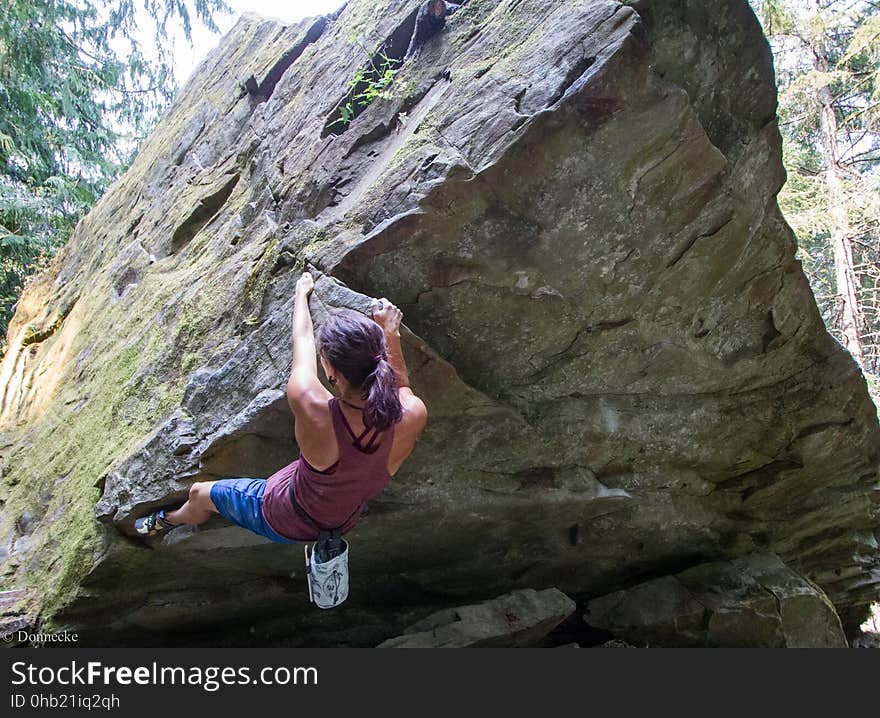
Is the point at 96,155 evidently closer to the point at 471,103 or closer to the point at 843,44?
the point at 471,103

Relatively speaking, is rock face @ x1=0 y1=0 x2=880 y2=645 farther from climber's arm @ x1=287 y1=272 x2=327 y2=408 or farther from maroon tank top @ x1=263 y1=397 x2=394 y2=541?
maroon tank top @ x1=263 y1=397 x2=394 y2=541

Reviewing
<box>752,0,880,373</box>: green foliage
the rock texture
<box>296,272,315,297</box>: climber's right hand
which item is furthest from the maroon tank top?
<box>752,0,880,373</box>: green foliage

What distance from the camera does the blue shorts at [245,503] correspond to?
3.40m

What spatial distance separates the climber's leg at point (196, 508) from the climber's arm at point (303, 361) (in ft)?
3.28

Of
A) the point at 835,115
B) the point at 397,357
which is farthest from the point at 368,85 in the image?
the point at 835,115

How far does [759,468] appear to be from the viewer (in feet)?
18.5

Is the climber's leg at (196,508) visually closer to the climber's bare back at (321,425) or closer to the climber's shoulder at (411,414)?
the climber's bare back at (321,425)

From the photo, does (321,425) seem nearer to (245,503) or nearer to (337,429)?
(337,429)

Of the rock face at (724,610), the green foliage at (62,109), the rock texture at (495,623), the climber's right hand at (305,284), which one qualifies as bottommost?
the rock face at (724,610)

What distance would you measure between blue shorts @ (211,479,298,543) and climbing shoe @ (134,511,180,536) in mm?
599

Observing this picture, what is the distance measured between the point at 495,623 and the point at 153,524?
8.73ft

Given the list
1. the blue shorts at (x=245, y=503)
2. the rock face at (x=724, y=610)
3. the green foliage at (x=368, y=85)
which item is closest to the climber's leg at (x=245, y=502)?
the blue shorts at (x=245, y=503)

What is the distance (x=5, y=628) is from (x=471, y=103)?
4.44 meters

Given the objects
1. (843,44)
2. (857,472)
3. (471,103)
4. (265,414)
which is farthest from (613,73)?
(843,44)
